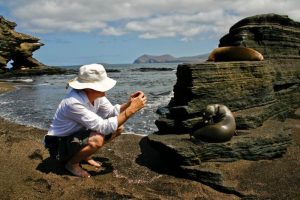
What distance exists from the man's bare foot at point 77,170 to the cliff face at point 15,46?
4084 centimetres

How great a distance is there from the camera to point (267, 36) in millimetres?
10664

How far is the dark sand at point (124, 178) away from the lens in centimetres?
490

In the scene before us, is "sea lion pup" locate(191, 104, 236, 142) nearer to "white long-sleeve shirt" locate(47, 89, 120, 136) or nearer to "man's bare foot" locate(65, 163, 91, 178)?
"white long-sleeve shirt" locate(47, 89, 120, 136)

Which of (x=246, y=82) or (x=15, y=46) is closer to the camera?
(x=246, y=82)

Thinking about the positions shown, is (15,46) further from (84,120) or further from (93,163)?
(84,120)

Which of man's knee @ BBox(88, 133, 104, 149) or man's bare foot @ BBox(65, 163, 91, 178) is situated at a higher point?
man's knee @ BBox(88, 133, 104, 149)

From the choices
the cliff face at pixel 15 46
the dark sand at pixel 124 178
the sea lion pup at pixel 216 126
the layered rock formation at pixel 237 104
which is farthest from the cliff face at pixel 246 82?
the cliff face at pixel 15 46

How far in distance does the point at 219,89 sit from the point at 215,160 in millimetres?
1991

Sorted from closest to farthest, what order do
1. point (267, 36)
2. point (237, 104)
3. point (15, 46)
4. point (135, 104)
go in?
point (135, 104) → point (237, 104) → point (267, 36) → point (15, 46)

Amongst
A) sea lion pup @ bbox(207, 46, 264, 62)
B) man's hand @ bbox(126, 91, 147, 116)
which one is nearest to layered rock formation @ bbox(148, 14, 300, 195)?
sea lion pup @ bbox(207, 46, 264, 62)

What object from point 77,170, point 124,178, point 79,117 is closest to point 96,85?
point 79,117

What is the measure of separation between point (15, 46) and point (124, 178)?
43.3m

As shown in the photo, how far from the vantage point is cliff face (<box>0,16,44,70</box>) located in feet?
144

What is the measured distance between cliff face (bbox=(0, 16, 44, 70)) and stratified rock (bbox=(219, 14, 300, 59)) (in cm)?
3736
